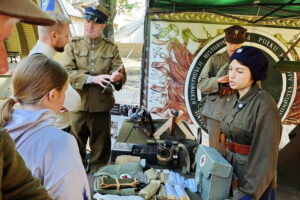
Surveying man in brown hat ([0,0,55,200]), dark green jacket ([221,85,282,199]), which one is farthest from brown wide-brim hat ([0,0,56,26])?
dark green jacket ([221,85,282,199])

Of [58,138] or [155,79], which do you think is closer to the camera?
[58,138]

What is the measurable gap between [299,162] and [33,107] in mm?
3817

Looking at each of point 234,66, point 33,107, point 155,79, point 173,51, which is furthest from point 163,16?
point 33,107

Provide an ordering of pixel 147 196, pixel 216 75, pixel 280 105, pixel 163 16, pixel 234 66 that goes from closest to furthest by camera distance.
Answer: pixel 147 196 < pixel 234 66 < pixel 216 75 < pixel 163 16 < pixel 280 105

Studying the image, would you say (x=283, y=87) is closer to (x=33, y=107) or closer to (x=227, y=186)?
(x=227, y=186)

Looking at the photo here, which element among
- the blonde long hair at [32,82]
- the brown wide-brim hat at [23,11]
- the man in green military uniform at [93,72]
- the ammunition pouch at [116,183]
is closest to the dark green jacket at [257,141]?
the ammunition pouch at [116,183]

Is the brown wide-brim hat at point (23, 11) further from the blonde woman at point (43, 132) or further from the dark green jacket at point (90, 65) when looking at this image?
the dark green jacket at point (90, 65)

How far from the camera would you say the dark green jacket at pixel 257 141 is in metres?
1.72

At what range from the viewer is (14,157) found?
724mm

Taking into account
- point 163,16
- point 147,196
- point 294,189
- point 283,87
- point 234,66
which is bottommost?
point 294,189

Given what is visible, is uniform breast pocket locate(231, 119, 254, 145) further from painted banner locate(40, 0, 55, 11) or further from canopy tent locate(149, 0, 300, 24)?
canopy tent locate(149, 0, 300, 24)

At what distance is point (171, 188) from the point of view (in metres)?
1.78

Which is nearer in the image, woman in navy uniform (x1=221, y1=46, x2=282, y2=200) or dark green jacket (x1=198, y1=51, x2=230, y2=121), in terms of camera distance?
woman in navy uniform (x1=221, y1=46, x2=282, y2=200)

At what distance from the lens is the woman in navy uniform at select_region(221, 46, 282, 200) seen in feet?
5.67
